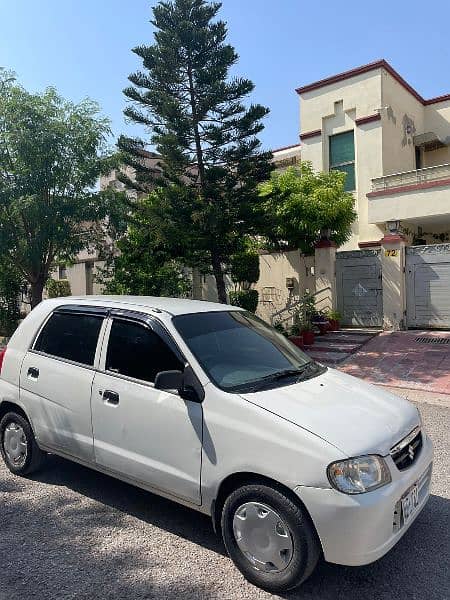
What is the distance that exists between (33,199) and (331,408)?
408 inches

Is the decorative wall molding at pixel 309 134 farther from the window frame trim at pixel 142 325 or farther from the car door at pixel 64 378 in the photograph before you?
the window frame trim at pixel 142 325

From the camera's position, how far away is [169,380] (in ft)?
10.1

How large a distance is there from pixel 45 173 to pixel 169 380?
10521mm

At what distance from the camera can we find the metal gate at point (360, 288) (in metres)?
13.8

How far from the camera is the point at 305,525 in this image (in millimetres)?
2588

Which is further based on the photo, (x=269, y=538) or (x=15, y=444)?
(x=15, y=444)

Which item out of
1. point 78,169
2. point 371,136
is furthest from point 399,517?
point 371,136

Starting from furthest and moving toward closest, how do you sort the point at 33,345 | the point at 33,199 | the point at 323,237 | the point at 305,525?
1. the point at 323,237
2. the point at 33,199
3. the point at 33,345
4. the point at 305,525

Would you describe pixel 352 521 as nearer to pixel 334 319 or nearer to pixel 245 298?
pixel 334 319

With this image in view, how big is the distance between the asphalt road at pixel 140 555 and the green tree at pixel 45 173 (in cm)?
911

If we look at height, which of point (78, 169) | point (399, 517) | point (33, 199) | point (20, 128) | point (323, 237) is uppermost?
point (20, 128)

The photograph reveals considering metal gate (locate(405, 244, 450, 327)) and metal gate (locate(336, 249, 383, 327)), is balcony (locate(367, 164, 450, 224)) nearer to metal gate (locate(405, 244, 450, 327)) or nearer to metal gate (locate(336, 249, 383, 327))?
metal gate (locate(405, 244, 450, 327))

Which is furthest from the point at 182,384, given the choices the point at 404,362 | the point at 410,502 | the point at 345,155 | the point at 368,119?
the point at 345,155

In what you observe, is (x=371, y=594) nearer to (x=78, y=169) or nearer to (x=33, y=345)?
(x=33, y=345)
